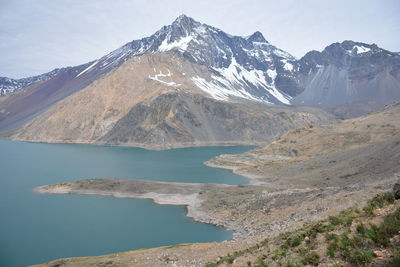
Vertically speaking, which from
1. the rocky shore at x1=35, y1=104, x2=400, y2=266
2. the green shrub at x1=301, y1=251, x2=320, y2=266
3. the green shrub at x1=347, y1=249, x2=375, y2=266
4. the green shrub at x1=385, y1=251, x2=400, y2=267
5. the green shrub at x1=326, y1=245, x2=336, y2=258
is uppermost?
the green shrub at x1=385, y1=251, x2=400, y2=267

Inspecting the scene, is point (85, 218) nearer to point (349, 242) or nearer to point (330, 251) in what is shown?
point (330, 251)

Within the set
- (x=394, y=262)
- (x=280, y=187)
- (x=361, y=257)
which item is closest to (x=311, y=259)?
(x=361, y=257)

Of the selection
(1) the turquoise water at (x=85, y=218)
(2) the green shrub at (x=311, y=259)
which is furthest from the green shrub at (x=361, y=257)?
(1) the turquoise water at (x=85, y=218)

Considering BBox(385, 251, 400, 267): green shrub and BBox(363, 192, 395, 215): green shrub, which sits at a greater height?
BBox(363, 192, 395, 215): green shrub

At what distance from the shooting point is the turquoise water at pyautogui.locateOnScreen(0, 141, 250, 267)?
48750 millimetres

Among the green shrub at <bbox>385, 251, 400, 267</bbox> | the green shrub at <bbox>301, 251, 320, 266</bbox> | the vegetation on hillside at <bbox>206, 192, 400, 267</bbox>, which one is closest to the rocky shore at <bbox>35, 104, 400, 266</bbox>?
the vegetation on hillside at <bbox>206, 192, 400, 267</bbox>

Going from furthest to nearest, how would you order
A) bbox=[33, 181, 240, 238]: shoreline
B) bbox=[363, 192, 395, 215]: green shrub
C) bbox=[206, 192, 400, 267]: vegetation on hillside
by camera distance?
bbox=[33, 181, 240, 238]: shoreline
bbox=[363, 192, 395, 215]: green shrub
bbox=[206, 192, 400, 267]: vegetation on hillside

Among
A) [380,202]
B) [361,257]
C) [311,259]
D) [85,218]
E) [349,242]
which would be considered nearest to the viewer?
[361,257]

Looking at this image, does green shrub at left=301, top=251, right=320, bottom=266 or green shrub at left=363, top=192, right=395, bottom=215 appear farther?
green shrub at left=363, top=192, right=395, bottom=215

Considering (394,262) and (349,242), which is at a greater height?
(394,262)

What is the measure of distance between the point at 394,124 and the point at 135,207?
80.8 meters

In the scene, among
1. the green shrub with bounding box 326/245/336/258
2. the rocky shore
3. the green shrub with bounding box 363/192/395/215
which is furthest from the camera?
the rocky shore

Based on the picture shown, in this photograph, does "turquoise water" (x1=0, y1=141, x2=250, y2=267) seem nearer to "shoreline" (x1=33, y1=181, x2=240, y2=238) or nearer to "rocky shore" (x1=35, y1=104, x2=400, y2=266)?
"shoreline" (x1=33, y1=181, x2=240, y2=238)

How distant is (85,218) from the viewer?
2437 inches
